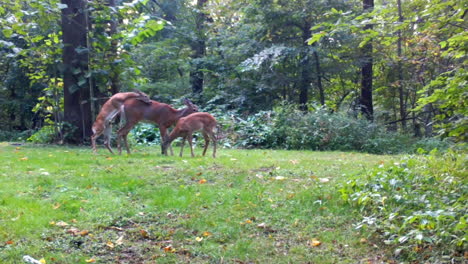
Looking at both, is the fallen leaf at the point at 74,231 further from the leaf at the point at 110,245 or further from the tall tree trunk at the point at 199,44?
the tall tree trunk at the point at 199,44

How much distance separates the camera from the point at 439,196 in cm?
561

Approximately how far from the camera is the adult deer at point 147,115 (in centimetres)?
1091

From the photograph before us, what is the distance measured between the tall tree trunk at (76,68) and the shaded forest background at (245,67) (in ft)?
0.09

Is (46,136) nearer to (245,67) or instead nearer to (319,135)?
(245,67)

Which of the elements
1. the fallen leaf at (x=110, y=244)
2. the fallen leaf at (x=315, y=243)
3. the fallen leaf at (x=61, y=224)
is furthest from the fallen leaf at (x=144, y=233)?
the fallen leaf at (x=315, y=243)

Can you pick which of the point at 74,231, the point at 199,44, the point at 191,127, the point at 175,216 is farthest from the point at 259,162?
the point at 199,44

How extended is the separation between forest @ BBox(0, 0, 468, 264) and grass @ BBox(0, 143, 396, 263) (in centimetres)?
3

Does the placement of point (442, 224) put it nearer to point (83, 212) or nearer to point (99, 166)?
point (83, 212)

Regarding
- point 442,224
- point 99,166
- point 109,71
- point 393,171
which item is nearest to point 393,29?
point 393,171

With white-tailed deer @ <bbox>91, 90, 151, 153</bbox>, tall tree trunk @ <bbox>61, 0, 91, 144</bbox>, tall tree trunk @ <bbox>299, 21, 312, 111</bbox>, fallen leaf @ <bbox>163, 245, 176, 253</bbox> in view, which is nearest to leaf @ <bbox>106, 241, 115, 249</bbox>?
fallen leaf @ <bbox>163, 245, 176, 253</bbox>

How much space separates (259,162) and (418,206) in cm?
479

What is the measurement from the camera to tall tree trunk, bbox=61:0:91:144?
42.9 ft

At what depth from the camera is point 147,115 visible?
1105cm

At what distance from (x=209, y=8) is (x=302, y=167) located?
16278 millimetres
